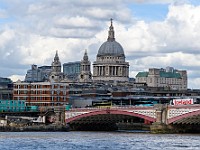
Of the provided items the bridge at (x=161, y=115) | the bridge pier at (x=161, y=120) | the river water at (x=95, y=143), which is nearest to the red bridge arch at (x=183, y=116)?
the bridge at (x=161, y=115)

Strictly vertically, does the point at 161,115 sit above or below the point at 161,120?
above

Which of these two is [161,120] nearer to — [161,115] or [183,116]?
[161,115]

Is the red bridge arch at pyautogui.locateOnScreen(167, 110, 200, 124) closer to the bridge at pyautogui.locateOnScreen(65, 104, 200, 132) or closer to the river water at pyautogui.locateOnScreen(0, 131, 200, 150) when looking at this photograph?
the bridge at pyautogui.locateOnScreen(65, 104, 200, 132)

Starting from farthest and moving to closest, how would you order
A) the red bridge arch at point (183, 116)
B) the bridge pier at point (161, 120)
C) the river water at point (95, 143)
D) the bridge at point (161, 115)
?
the bridge pier at point (161, 120) < the bridge at point (161, 115) < the red bridge arch at point (183, 116) < the river water at point (95, 143)

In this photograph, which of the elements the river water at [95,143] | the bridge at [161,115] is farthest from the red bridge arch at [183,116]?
the river water at [95,143]

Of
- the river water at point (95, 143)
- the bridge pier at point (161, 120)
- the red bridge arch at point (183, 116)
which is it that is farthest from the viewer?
the bridge pier at point (161, 120)

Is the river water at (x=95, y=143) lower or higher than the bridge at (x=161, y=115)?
lower

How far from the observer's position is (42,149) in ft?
278

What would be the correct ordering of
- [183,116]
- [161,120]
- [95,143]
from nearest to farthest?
[95,143], [183,116], [161,120]

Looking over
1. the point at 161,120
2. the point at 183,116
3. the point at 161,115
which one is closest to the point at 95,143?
the point at 183,116

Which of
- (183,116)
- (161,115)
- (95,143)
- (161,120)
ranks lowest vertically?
(95,143)

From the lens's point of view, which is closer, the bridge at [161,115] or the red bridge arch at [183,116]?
the red bridge arch at [183,116]

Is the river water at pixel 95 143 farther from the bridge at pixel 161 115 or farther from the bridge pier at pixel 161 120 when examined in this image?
the bridge pier at pixel 161 120

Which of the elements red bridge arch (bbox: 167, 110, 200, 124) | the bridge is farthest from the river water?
the bridge
